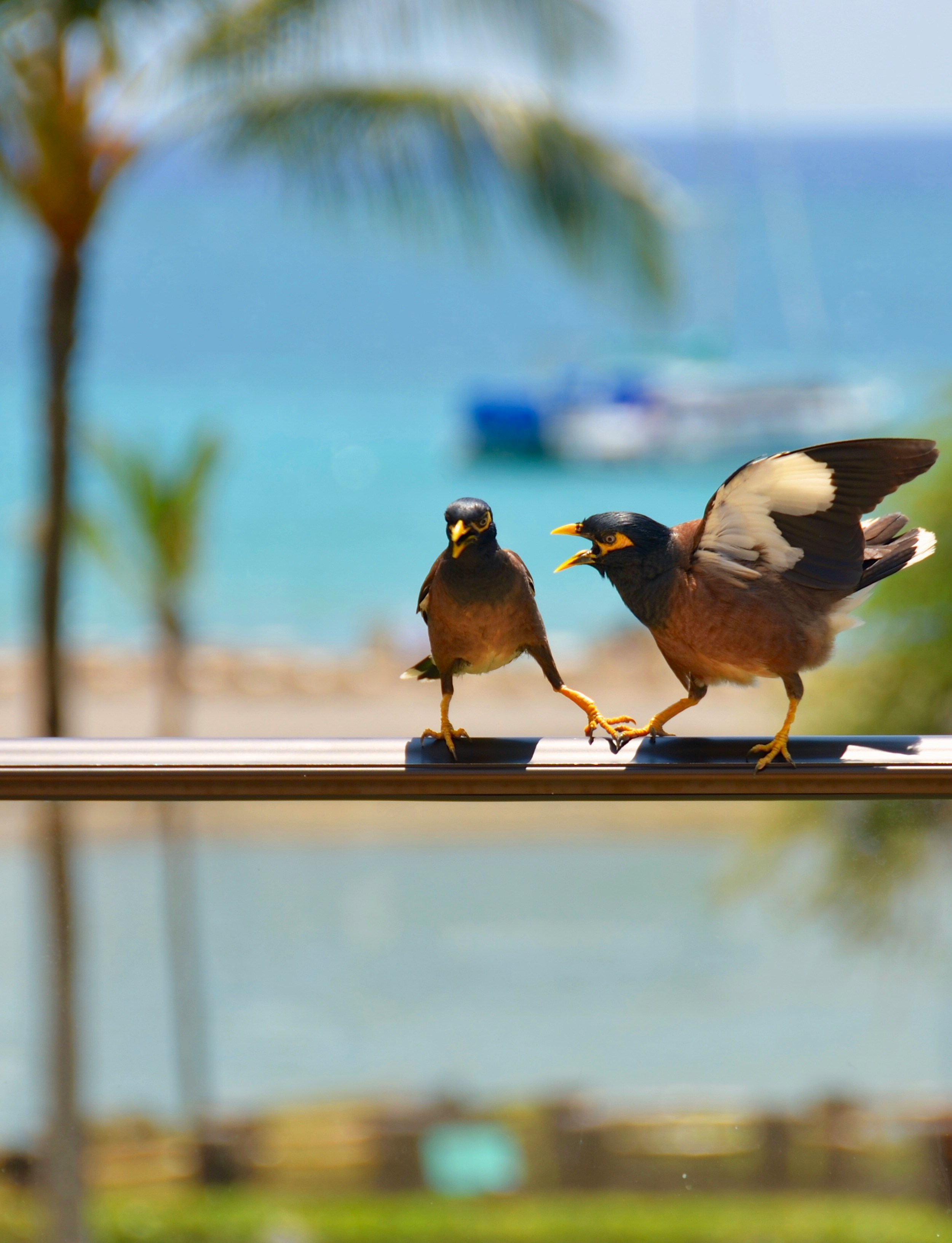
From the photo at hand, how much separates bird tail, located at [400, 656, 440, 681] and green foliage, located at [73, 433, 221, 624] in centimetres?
261

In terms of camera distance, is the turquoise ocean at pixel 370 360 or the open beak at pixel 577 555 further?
the turquoise ocean at pixel 370 360

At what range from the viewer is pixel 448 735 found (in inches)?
39.1

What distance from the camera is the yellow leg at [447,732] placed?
3.22ft

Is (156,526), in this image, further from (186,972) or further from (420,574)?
(420,574)

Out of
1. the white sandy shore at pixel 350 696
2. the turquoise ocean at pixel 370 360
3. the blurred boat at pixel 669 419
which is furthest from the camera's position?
the blurred boat at pixel 669 419

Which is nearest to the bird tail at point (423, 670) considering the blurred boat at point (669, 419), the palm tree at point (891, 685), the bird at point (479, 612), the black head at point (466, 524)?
the bird at point (479, 612)

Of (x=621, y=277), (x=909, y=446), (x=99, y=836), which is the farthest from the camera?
(x=621, y=277)

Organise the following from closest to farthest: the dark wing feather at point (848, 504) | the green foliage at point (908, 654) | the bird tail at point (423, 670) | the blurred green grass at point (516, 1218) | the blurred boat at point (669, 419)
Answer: the dark wing feather at point (848, 504) < the bird tail at point (423, 670) < the blurred green grass at point (516, 1218) < the green foliage at point (908, 654) < the blurred boat at point (669, 419)

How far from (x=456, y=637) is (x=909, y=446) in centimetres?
38

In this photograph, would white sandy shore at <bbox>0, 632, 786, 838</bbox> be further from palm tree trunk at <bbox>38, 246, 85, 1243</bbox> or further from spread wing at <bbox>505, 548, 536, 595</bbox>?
spread wing at <bbox>505, 548, 536, 595</bbox>

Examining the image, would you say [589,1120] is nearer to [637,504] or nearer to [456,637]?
[456,637]

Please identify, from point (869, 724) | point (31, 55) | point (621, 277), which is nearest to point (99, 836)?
point (869, 724)

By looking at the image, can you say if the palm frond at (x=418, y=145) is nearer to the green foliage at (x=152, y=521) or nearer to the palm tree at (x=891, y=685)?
the green foliage at (x=152, y=521)

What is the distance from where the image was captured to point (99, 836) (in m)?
1.25
